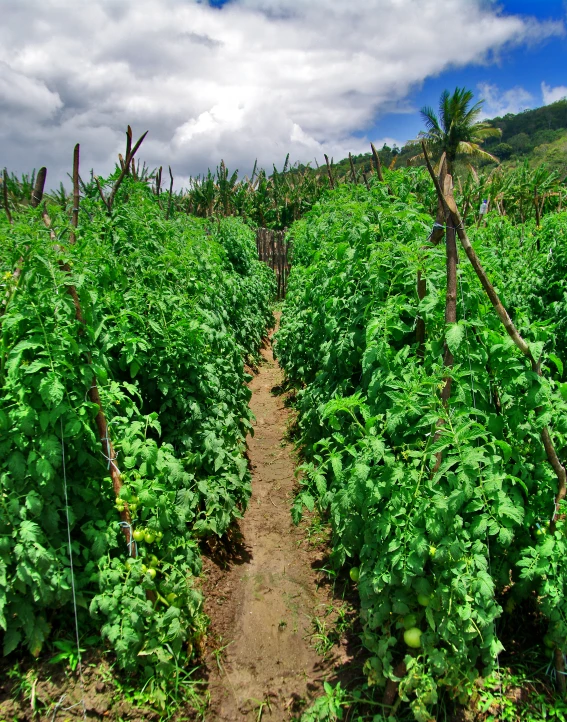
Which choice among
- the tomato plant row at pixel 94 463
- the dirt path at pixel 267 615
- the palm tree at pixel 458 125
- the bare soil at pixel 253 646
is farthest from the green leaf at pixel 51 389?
the palm tree at pixel 458 125

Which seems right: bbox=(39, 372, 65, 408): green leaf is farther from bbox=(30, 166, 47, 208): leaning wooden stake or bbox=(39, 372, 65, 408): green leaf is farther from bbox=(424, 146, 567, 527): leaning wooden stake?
bbox=(424, 146, 567, 527): leaning wooden stake

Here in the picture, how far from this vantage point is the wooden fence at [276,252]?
16250 millimetres

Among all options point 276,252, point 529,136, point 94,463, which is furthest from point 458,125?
point 529,136

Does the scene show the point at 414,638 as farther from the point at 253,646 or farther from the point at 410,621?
the point at 253,646

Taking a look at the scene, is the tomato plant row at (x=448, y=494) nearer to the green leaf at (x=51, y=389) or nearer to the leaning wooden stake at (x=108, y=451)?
the leaning wooden stake at (x=108, y=451)

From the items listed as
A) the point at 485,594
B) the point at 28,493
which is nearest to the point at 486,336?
the point at 485,594

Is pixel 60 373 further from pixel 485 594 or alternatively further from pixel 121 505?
pixel 485 594

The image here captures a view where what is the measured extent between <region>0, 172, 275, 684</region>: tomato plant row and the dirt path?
0.34m

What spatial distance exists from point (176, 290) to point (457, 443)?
3.11 metres

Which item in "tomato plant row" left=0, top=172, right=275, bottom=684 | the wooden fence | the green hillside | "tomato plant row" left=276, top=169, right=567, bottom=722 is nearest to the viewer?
"tomato plant row" left=276, top=169, right=567, bottom=722

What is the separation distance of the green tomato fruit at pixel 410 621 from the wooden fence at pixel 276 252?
47.0 ft

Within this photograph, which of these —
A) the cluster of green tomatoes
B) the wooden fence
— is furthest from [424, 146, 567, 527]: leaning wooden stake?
the wooden fence

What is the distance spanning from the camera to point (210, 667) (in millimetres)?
3016

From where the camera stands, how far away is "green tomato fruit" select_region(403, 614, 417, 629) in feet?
7.69
